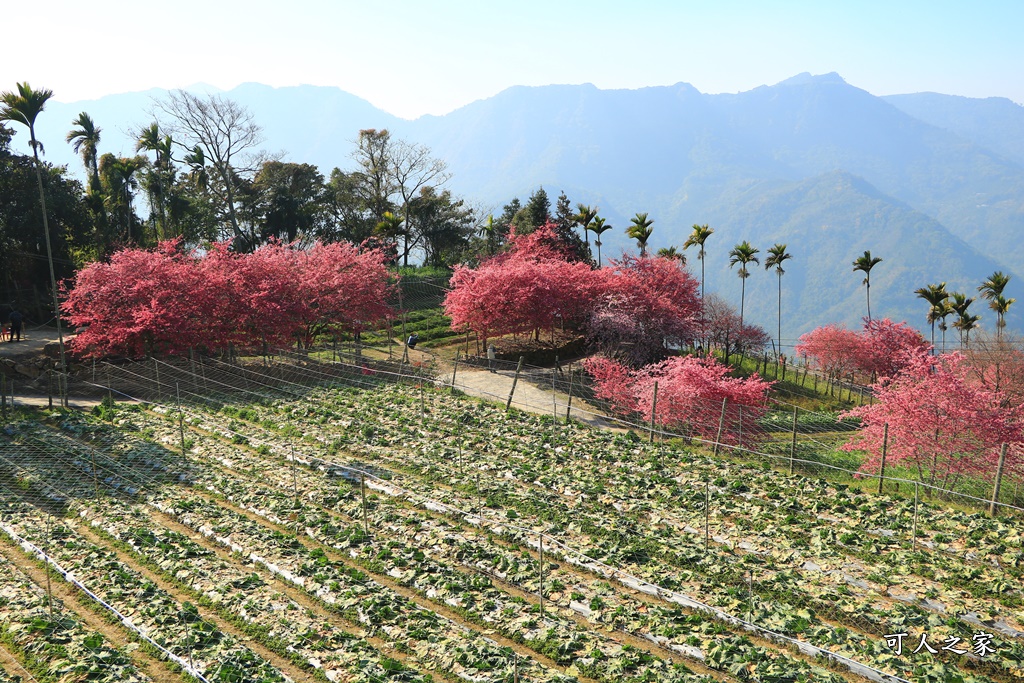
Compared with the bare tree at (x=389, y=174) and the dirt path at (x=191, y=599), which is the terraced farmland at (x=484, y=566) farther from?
the bare tree at (x=389, y=174)

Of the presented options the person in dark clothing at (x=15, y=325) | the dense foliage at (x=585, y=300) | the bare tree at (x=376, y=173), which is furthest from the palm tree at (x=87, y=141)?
the dense foliage at (x=585, y=300)

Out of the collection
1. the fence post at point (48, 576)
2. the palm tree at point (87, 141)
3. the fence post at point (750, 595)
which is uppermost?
the palm tree at point (87, 141)

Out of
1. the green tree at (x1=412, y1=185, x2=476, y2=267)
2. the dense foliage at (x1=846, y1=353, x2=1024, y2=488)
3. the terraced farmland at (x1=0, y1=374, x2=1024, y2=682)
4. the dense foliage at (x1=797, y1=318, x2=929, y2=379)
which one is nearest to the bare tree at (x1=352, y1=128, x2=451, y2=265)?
the green tree at (x1=412, y1=185, x2=476, y2=267)

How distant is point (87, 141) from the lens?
54.6m

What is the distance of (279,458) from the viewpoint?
2331 cm

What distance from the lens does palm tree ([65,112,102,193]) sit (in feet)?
173

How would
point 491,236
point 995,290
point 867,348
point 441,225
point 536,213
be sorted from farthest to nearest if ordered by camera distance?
point 441,225 < point 491,236 < point 536,213 < point 995,290 < point 867,348

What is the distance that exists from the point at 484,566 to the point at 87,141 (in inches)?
2052

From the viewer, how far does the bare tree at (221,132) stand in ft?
213

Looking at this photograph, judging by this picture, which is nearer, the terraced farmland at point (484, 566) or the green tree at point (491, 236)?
the terraced farmland at point (484, 566)

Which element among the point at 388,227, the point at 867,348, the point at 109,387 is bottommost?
the point at 867,348

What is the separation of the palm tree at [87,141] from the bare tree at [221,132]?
27.3 feet

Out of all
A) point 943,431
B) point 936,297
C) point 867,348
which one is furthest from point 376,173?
point 943,431

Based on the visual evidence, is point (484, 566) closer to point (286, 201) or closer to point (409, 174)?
point (286, 201)
